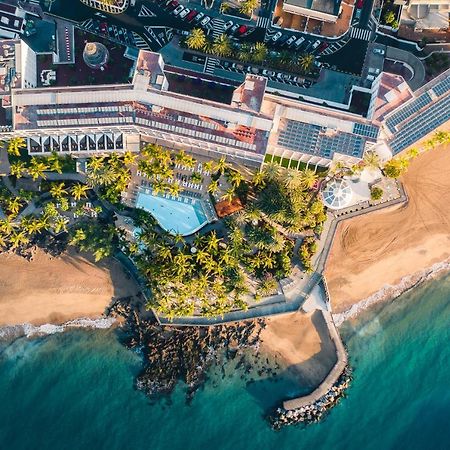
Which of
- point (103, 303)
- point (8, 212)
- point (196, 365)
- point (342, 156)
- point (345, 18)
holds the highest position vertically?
point (345, 18)

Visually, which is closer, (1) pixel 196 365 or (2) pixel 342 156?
(2) pixel 342 156

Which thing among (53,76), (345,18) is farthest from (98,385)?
(345,18)

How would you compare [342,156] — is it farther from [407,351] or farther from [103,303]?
[103,303]

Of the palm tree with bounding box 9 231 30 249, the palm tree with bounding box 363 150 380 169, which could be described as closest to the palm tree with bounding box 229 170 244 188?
the palm tree with bounding box 363 150 380 169

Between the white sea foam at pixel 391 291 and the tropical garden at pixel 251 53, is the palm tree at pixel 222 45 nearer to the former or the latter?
the tropical garden at pixel 251 53

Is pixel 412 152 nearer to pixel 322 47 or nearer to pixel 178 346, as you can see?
pixel 322 47

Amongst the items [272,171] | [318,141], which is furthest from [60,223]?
[318,141]

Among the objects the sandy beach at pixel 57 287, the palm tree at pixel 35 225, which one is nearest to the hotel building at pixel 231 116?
the palm tree at pixel 35 225

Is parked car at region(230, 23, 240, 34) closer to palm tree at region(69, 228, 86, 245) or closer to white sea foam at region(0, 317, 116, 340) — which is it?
palm tree at region(69, 228, 86, 245)
